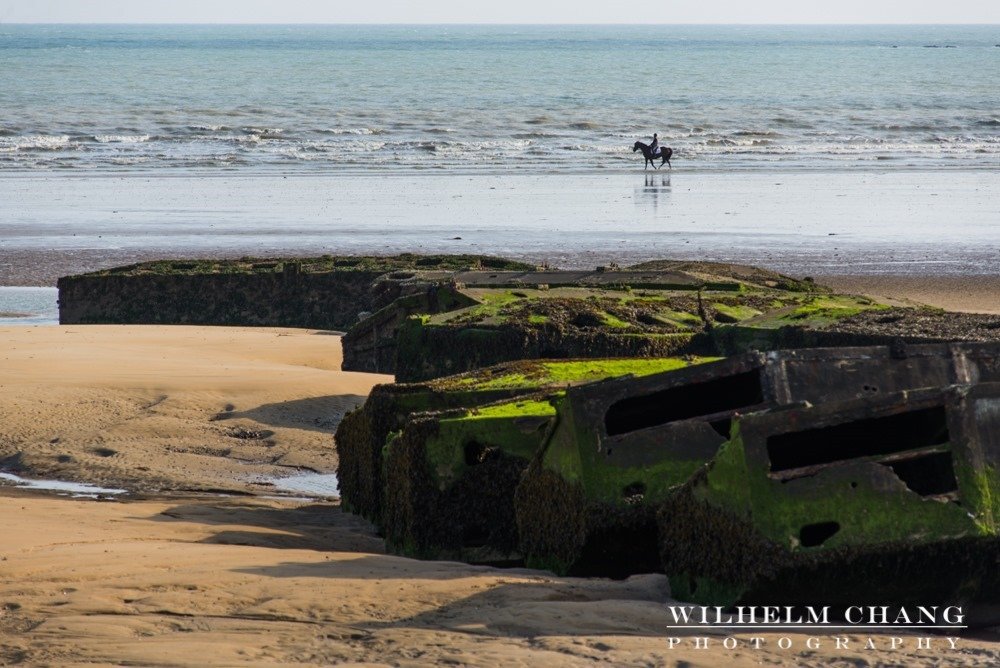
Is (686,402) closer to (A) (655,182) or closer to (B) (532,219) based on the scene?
(B) (532,219)

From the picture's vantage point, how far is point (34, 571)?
5.83m

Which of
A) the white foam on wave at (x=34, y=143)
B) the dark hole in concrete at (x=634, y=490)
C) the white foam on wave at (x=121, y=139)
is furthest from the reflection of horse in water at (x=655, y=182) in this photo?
the dark hole in concrete at (x=634, y=490)

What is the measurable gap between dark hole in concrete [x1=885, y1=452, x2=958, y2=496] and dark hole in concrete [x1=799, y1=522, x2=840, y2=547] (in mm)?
311

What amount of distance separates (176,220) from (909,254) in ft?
36.1

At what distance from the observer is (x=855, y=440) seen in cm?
588

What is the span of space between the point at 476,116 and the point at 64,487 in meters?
42.3

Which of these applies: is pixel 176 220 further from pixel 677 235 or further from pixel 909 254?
pixel 909 254

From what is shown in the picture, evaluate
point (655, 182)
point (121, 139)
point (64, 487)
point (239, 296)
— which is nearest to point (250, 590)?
point (64, 487)

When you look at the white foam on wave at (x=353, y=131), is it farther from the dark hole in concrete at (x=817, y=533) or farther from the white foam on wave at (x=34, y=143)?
the dark hole in concrete at (x=817, y=533)

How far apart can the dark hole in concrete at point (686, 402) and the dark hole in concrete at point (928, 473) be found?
82 cm

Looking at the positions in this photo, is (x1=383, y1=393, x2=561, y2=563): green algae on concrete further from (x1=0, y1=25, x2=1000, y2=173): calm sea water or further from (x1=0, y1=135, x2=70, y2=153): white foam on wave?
(x1=0, y1=135, x2=70, y2=153): white foam on wave

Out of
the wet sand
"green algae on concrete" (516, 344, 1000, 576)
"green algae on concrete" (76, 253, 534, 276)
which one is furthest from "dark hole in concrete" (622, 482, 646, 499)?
the wet sand

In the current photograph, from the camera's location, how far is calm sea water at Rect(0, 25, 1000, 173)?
3666 centimetres

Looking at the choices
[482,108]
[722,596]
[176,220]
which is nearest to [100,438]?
[722,596]
